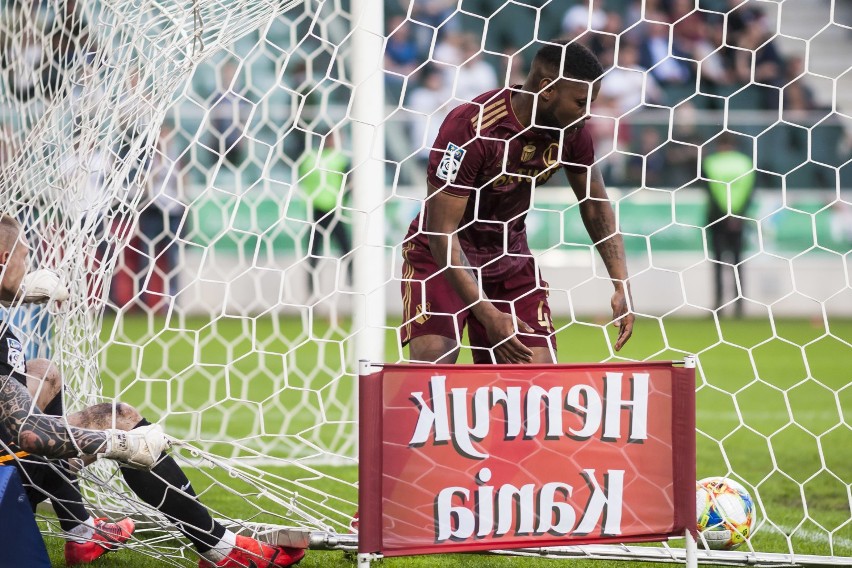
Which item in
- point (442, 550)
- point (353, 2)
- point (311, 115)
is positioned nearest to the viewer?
point (442, 550)

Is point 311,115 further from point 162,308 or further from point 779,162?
point 779,162

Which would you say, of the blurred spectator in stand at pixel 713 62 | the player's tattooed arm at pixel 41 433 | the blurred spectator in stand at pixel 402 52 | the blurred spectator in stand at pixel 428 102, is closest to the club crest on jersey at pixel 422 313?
the player's tattooed arm at pixel 41 433

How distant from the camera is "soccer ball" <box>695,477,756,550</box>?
3506mm

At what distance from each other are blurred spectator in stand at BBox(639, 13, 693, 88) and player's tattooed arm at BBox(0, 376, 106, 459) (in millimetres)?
8787

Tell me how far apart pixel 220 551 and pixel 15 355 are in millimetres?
845

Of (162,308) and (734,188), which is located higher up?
(734,188)

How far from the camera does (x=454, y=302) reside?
11.9 feet

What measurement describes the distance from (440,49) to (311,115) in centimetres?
164

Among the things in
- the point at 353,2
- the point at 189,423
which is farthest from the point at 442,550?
the point at 189,423

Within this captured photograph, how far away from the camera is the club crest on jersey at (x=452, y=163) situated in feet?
11.1

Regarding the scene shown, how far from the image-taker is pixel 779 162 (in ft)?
35.9

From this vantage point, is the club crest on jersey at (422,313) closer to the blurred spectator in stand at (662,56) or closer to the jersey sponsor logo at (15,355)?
the jersey sponsor logo at (15,355)

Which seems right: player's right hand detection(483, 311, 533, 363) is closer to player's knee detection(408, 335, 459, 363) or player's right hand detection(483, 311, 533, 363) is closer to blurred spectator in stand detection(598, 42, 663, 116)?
player's knee detection(408, 335, 459, 363)

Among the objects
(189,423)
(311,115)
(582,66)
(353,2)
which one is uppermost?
(311,115)
